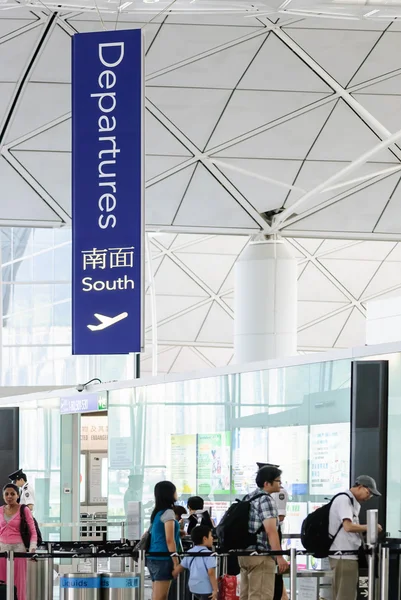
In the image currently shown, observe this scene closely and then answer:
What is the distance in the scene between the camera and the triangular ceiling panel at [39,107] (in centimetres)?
2275

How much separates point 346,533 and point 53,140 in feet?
45.9

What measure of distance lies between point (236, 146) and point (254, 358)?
540 cm

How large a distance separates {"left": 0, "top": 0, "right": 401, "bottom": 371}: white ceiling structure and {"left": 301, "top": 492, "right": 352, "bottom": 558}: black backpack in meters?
9.07

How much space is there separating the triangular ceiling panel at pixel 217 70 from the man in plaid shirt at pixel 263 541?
11331mm

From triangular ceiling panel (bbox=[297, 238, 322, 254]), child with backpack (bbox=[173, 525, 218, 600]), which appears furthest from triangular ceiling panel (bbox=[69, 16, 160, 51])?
triangular ceiling panel (bbox=[297, 238, 322, 254])

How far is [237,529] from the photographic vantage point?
492 inches

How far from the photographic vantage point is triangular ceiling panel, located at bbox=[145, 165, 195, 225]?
26219 mm

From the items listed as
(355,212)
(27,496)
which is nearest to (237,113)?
(355,212)

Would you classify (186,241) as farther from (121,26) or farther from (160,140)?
(121,26)

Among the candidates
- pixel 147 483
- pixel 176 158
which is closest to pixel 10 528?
pixel 147 483

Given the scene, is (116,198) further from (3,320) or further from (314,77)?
(3,320)

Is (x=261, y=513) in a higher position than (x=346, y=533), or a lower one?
higher

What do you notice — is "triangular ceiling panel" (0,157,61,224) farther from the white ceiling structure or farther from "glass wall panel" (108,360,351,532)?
"glass wall panel" (108,360,351,532)

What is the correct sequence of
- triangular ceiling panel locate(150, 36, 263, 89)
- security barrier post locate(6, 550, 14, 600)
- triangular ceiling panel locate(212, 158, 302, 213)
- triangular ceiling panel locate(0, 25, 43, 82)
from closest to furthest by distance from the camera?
security barrier post locate(6, 550, 14, 600) → triangular ceiling panel locate(0, 25, 43, 82) → triangular ceiling panel locate(150, 36, 263, 89) → triangular ceiling panel locate(212, 158, 302, 213)
